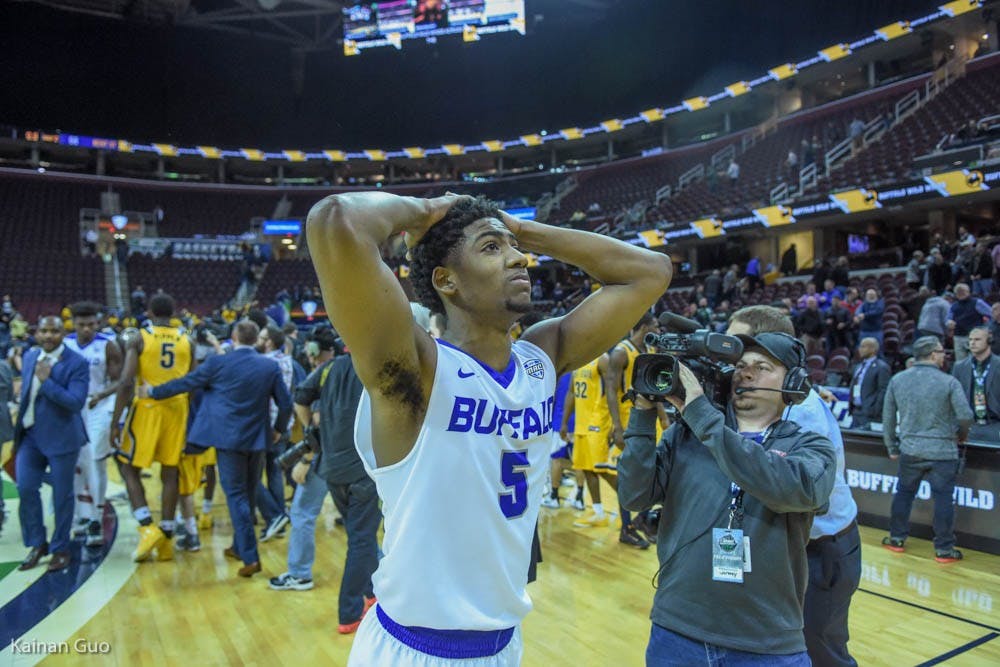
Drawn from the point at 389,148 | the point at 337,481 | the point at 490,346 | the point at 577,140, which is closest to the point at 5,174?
the point at 389,148

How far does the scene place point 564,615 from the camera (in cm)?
401

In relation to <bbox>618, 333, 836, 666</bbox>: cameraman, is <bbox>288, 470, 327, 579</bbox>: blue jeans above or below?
below

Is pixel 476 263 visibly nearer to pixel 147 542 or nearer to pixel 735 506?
pixel 735 506

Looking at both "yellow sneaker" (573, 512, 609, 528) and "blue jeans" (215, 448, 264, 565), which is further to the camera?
"yellow sneaker" (573, 512, 609, 528)

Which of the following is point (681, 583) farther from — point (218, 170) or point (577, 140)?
point (218, 170)

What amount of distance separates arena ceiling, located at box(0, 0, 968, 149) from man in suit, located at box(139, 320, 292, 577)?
25316 millimetres

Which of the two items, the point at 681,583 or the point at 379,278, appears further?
the point at 681,583

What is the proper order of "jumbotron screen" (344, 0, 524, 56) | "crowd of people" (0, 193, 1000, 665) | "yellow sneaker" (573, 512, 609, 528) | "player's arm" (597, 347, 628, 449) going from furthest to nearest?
"jumbotron screen" (344, 0, 524, 56), "yellow sneaker" (573, 512, 609, 528), "player's arm" (597, 347, 628, 449), "crowd of people" (0, 193, 1000, 665)

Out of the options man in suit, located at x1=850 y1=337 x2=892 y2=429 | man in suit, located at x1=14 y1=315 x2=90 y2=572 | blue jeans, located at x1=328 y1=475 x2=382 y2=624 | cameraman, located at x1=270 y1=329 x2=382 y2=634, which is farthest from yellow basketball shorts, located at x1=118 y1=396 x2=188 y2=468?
man in suit, located at x1=850 y1=337 x2=892 y2=429

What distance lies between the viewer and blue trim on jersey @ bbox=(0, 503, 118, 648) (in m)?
3.78

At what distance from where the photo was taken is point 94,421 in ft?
18.9

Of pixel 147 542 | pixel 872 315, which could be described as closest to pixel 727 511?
pixel 147 542

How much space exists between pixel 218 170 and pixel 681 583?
35791mm

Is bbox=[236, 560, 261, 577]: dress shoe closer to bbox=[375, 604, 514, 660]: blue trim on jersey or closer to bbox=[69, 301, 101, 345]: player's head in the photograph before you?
bbox=[69, 301, 101, 345]: player's head
